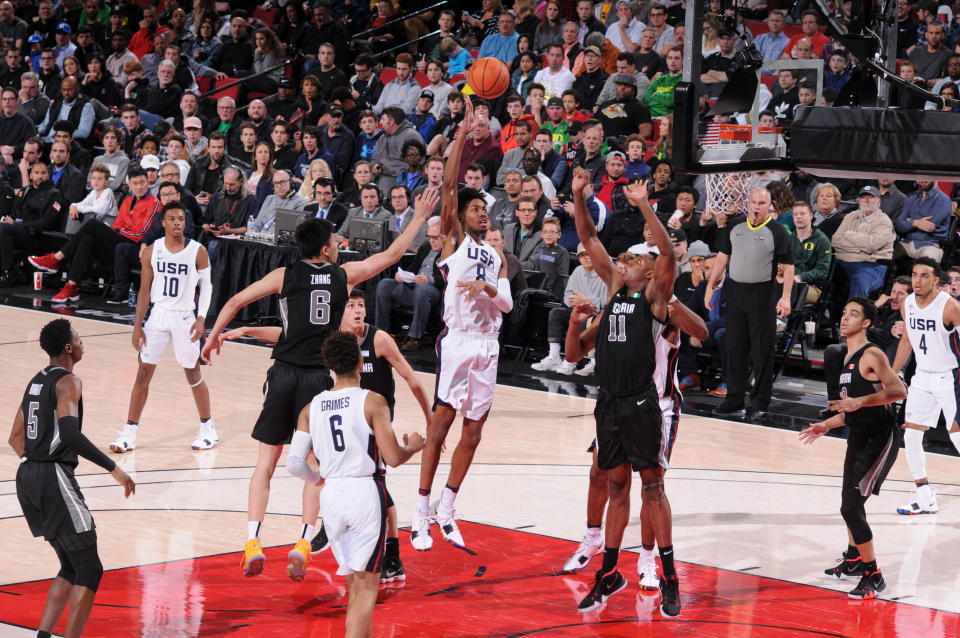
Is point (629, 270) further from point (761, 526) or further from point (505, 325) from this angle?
point (505, 325)

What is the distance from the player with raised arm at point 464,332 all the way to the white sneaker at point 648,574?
1.16 meters

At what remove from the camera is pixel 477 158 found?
50.1 ft

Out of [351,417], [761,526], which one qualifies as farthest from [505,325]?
[351,417]

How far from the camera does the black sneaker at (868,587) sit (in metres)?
7.13

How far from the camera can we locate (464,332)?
798cm

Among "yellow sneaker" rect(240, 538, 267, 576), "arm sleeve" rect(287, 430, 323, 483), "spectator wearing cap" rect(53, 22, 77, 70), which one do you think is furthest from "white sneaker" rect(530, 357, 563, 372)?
"spectator wearing cap" rect(53, 22, 77, 70)

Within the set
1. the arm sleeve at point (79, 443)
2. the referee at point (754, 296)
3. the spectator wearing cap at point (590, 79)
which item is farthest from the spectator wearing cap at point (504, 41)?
the arm sleeve at point (79, 443)

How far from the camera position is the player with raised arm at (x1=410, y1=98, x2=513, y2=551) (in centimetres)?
781

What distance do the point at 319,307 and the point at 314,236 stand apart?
1.30ft

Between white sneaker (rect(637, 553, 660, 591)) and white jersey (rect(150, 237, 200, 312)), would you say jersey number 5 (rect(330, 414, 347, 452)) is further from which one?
white jersey (rect(150, 237, 200, 312))

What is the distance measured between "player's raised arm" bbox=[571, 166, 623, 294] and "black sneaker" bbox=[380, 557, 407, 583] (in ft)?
6.08

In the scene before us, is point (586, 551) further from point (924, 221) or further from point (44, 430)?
point (924, 221)

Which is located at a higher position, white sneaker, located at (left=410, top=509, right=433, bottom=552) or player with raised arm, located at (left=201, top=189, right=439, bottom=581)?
player with raised arm, located at (left=201, top=189, right=439, bottom=581)

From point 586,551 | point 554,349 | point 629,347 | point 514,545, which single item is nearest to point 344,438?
point 629,347
